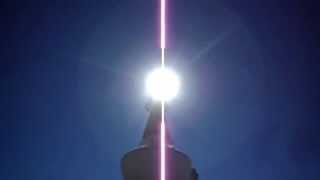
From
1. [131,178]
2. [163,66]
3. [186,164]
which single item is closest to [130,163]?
[131,178]

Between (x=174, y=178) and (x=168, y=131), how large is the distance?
503cm

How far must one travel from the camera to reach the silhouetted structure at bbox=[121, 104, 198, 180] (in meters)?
46.0

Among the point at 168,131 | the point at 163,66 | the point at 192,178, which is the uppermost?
the point at 163,66

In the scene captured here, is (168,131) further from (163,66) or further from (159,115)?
(163,66)

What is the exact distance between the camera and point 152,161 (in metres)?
46.4

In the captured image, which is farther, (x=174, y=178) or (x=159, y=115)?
(x=159, y=115)

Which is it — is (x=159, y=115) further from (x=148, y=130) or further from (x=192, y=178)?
(x=192, y=178)

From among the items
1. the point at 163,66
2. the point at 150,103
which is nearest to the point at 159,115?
the point at 150,103

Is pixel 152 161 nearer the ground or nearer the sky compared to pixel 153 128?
nearer the ground

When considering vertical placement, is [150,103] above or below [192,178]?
above

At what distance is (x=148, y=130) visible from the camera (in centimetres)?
4906

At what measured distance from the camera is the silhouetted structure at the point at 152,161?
46.0 meters

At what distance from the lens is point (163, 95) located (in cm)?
4816

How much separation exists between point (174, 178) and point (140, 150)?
11.5 feet
